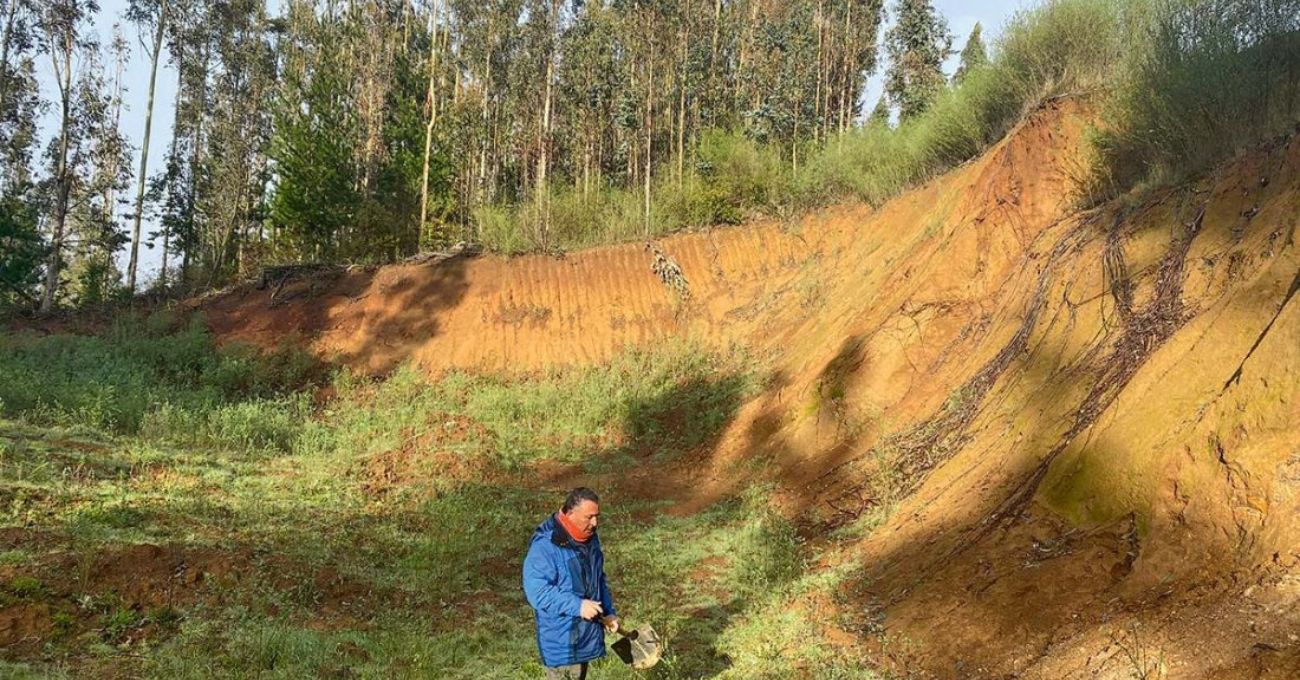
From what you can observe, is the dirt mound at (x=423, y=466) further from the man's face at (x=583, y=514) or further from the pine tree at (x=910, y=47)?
the pine tree at (x=910, y=47)

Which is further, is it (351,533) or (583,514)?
(351,533)

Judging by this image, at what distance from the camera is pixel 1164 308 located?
652cm

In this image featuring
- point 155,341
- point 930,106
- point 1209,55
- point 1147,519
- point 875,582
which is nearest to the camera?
point 1147,519

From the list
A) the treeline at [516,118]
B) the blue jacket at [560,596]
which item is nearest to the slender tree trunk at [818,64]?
the treeline at [516,118]

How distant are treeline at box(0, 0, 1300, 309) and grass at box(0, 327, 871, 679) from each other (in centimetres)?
712

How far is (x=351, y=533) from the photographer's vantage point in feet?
28.3

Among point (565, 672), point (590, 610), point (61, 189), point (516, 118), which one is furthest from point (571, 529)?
point (516, 118)

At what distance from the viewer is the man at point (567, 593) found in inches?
155

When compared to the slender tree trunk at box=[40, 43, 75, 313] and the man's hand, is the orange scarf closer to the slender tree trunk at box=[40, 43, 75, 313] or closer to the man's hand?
the man's hand

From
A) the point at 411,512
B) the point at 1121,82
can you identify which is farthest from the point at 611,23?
the point at 411,512

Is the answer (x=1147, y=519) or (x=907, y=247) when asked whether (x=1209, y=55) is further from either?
(x=1147, y=519)

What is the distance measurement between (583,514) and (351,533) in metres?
5.77

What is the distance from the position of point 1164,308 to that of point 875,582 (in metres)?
3.72

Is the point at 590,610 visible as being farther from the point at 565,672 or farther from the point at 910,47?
the point at 910,47
